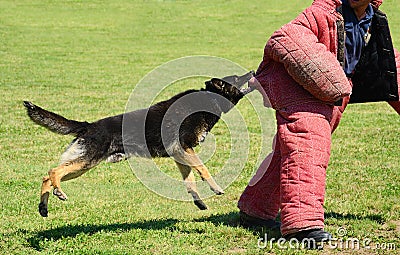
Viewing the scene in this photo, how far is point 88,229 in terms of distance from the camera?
5.81 meters

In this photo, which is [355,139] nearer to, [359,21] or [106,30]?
[359,21]

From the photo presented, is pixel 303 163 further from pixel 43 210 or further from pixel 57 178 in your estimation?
pixel 43 210

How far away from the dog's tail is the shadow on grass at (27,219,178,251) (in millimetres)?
887

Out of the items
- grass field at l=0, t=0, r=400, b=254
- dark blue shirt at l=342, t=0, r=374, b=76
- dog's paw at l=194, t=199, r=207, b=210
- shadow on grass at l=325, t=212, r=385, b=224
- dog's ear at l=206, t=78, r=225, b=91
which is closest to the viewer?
dark blue shirt at l=342, t=0, r=374, b=76

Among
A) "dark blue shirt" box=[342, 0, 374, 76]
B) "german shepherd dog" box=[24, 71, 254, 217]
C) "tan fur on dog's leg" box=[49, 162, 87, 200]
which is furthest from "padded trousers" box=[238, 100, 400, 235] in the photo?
"tan fur on dog's leg" box=[49, 162, 87, 200]

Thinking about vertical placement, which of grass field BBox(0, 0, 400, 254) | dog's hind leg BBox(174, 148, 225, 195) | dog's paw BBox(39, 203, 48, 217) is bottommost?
grass field BBox(0, 0, 400, 254)

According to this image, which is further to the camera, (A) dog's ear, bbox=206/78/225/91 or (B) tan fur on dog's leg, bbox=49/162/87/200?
(A) dog's ear, bbox=206/78/225/91

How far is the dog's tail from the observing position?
5.78 metres

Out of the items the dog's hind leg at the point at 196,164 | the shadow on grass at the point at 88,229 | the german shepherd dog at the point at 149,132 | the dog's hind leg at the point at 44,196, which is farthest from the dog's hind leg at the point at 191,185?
the dog's hind leg at the point at 44,196

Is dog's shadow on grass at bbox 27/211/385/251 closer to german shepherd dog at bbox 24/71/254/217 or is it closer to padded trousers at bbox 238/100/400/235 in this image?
german shepherd dog at bbox 24/71/254/217

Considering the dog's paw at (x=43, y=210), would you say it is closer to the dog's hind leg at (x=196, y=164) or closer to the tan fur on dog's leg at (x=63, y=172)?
the tan fur on dog's leg at (x=63, y=172)

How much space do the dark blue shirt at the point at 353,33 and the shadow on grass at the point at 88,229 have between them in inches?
85.7

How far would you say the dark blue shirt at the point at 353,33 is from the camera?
205 inches

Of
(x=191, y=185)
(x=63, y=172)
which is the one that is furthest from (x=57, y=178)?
(x=191, y=185)
